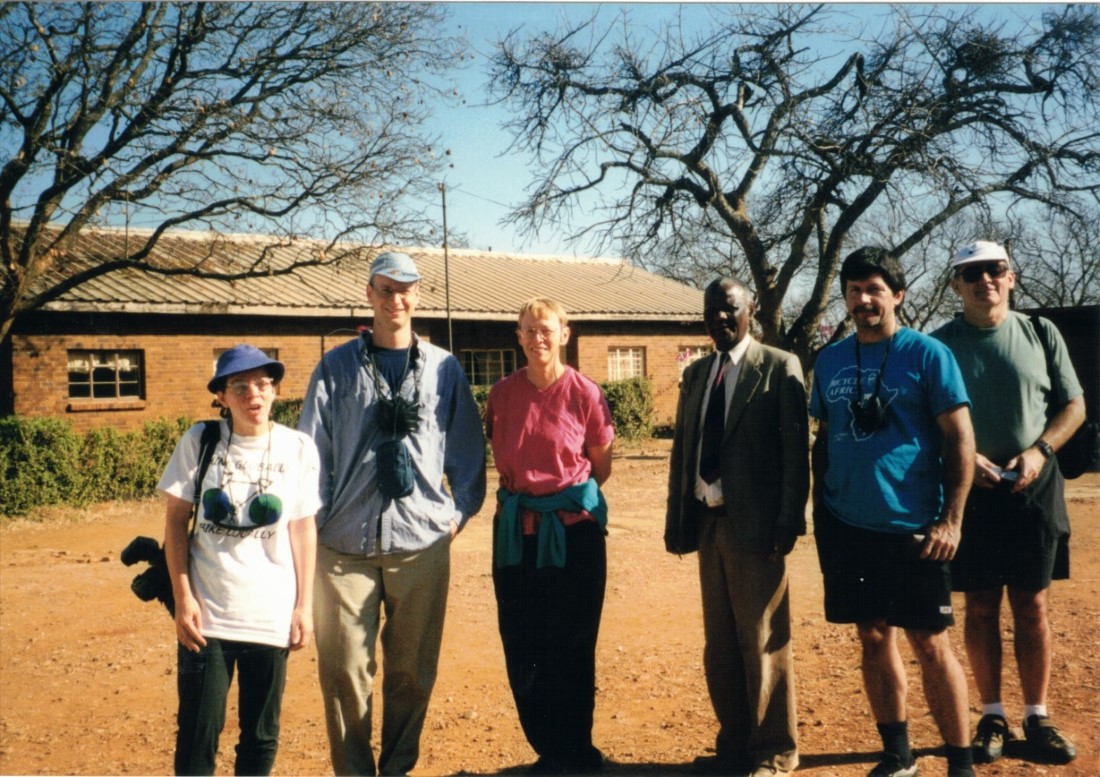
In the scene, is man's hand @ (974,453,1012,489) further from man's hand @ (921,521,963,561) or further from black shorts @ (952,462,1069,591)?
man's hand @ (921,521,963,561)

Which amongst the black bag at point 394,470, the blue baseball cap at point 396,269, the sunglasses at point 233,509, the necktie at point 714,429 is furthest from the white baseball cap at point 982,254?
the sunglasses at point 233,509

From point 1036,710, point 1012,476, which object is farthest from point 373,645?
point 1036,710

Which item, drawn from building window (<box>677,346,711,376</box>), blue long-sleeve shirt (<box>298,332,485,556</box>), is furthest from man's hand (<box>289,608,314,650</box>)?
building window (<box>677,346,711,376</box>)

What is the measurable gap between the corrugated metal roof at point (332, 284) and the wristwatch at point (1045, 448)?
1261cm

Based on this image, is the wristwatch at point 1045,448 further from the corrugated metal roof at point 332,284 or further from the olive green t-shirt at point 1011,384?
the corrugated metal roof at point 332,284

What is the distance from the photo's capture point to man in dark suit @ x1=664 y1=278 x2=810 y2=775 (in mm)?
3604

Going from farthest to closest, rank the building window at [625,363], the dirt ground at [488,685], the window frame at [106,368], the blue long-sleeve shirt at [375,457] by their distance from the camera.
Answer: the building window at [625,363] → the window frame at [106,368] → the dirt ground at [488,685] → the blue long-sleeve shirt at [375,457]

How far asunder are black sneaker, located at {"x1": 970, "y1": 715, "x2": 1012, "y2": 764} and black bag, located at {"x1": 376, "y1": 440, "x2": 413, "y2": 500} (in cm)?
255

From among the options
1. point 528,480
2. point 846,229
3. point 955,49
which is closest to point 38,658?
point 528,480

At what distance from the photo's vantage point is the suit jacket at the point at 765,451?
11.8 feet

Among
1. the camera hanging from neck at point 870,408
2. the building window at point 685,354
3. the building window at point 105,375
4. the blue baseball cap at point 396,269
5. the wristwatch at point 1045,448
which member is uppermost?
the building window at point 685,354

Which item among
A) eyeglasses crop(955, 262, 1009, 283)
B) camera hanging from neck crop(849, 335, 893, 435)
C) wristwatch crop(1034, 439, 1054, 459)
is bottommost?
wristwatch crop(1034, 439, 1054, 459)

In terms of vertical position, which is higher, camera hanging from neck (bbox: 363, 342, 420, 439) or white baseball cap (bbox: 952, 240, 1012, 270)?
white baseball cap (bbox: 952, 240, 1012, 270)

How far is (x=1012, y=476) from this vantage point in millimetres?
3688
